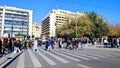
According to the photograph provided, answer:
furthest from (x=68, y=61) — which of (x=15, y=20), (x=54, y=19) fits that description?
(x=54, y=19)

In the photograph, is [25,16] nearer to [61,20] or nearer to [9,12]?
[9,12]

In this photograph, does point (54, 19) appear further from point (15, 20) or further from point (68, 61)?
point (68, 61)

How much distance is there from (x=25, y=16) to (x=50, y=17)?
72.7 feet

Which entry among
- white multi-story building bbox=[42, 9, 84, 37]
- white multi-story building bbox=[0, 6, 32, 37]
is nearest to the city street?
white multi-story building bbox=[0, 6, 32, 37]

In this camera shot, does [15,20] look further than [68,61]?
Yes

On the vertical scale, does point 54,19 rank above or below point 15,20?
above

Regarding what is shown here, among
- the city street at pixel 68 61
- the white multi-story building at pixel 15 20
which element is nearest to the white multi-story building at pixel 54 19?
the white multi-story building at pixel 15 20

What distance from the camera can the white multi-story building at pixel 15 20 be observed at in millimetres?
131875

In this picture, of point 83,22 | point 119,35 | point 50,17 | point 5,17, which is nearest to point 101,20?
point 83,22

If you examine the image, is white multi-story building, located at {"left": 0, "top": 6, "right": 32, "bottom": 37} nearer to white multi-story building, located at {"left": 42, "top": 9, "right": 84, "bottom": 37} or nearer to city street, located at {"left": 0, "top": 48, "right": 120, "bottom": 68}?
white multi-story building, located at {"left": 42, "top": 9, "right": 84, "bottom": 37}

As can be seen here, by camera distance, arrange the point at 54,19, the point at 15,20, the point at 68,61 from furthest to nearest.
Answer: the point at 54,19 → the point at 15,20 → the point at 68,61

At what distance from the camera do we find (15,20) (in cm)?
13512

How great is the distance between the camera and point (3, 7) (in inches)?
5182

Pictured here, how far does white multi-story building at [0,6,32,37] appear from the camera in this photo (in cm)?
13188
